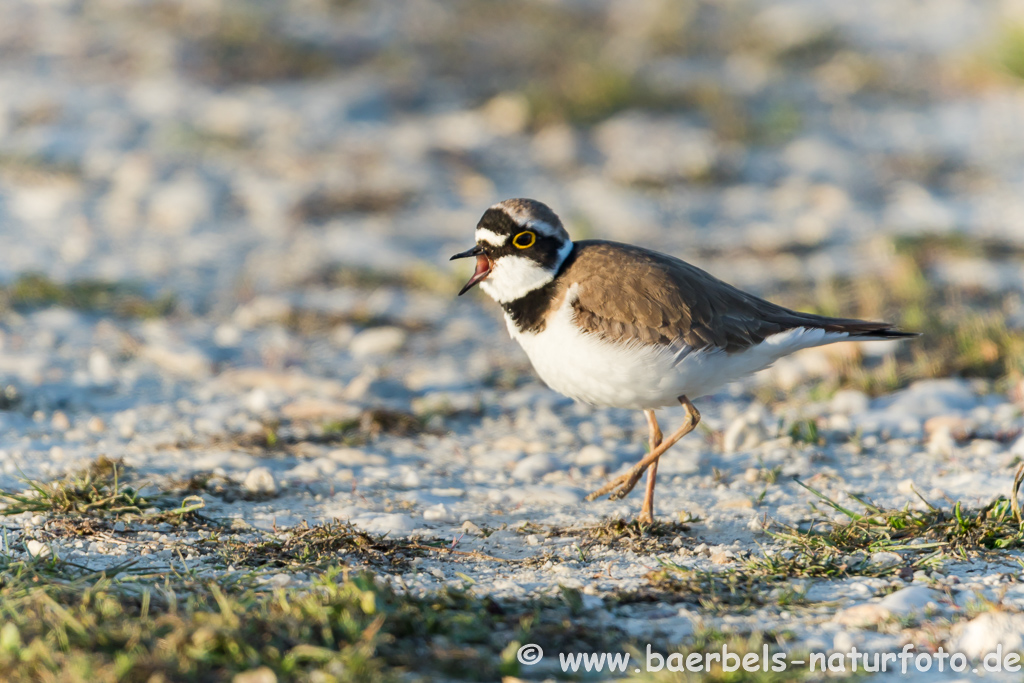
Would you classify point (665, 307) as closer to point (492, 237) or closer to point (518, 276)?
point (518, 276)

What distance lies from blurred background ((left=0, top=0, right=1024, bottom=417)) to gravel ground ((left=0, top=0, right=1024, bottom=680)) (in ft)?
0.11

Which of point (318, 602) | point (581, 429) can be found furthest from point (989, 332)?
point (318, 602)

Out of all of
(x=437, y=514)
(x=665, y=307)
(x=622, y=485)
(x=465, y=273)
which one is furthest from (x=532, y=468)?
(x=465, y=273)

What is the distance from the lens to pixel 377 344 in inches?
227

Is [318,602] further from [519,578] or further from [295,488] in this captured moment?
[295,488]

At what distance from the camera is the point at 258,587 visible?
2873mm

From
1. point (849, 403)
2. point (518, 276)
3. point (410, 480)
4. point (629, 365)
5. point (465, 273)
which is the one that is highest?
point (465, 273)

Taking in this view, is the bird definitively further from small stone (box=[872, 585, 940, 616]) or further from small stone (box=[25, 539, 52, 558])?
small stone (box=[25, 539, 52, 558])

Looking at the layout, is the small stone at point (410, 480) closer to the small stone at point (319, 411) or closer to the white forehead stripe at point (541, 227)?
the small stone at point (319, 411)

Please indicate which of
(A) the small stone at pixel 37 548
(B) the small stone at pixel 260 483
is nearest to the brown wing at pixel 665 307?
(B) the small stone at pixel 260 483

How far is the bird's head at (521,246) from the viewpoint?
378 centimetres

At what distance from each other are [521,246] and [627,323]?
1.74ft

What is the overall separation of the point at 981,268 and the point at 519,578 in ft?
16.2

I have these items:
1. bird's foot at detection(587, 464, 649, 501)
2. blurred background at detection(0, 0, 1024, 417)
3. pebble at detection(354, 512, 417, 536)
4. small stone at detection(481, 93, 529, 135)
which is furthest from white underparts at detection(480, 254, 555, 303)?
small stone at detection(481, 93, 529, 135)
